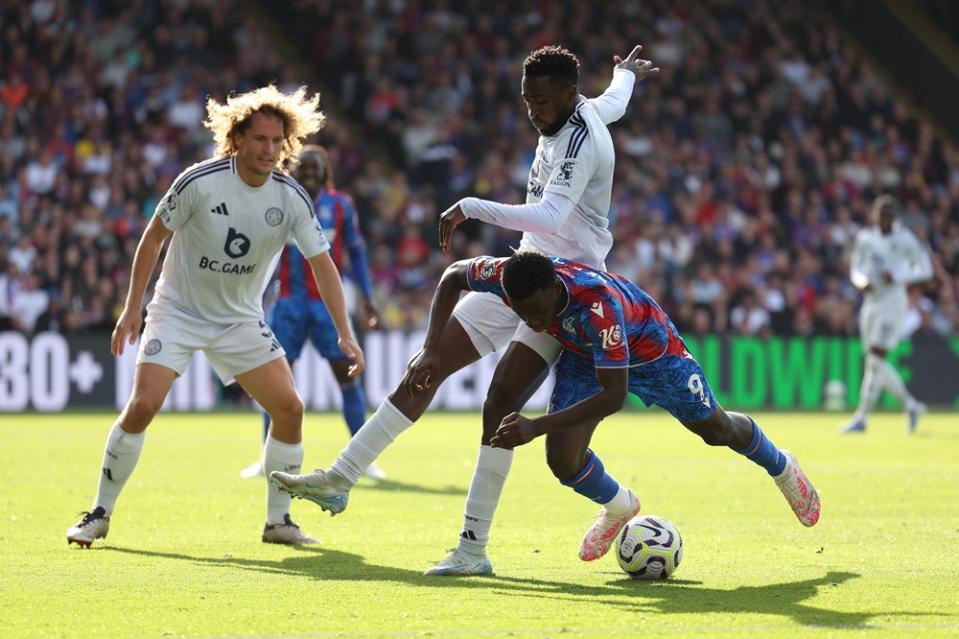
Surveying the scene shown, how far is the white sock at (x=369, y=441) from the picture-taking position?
718 centimetres

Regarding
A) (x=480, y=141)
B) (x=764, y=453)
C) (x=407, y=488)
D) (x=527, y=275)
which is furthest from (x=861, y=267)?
(x=527, y=275)

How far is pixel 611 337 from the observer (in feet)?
21.7

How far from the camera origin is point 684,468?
1312 cm

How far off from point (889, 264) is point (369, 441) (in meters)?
12.4

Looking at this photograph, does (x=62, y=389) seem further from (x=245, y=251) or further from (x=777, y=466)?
(x=777, y=466)

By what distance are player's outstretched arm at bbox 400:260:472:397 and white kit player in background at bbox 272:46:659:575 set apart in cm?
1

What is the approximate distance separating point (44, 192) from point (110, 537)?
15697mm

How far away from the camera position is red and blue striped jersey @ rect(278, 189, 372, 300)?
39.7 feet

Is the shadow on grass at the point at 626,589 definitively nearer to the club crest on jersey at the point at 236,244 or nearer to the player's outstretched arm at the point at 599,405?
the player's outstretched arm at the point at 599,405

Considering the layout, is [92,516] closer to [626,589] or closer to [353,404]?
[626,589]

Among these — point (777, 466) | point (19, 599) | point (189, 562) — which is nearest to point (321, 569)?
point (189, 562)

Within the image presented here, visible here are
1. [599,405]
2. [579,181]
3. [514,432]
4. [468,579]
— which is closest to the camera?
[514,432]

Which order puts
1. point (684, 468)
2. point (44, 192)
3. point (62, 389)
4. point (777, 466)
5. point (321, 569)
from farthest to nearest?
point (44, 192) → point (62, 389) → point (684, 468) → point (777, 466) → point (321, 569)

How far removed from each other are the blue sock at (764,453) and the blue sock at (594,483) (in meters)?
0.68
